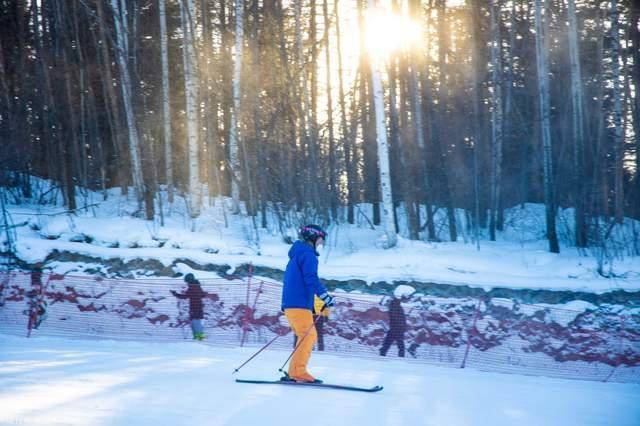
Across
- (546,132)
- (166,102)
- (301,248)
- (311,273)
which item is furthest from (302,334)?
(166,102)

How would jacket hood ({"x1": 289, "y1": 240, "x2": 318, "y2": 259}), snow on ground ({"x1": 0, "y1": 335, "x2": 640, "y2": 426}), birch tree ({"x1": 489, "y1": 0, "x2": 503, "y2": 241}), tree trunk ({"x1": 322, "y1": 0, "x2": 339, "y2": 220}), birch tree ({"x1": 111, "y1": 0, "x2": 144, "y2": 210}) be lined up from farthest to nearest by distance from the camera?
tree trunk ({"x1": 322, "y1": 0, "x2": 339, "y2": 220})
birch tree ({"x1": 489, "y1": 0, "x2": 503, "y2": 241})
birch tree ({"x1": 111, "y1": 0, "x2": 144, "y2": 210})
jacket hood ({"x1": 289, "y1": 240, "x2": 318, "y2": 259})
snow on ground ({"x1": 0, "y1": 335, "x2": 640, "y2": 426})

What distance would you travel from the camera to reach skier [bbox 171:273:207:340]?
11.7 meters

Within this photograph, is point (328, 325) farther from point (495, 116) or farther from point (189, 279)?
point (495, 116)

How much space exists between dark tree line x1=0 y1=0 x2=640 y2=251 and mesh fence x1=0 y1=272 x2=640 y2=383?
6394 mm

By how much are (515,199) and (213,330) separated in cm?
1979

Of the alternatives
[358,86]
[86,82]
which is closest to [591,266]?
[358,86]

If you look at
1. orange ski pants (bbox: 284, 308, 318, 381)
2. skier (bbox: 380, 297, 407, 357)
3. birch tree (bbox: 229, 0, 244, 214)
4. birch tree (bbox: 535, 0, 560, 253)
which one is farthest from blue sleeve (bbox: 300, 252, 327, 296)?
birch tree (bbox: 535, 0, 560, 253)

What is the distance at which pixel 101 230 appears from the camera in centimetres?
1789

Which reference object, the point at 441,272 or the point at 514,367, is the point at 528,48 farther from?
the point at 514,367

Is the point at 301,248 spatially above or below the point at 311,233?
below

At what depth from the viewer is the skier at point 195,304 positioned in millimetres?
11691

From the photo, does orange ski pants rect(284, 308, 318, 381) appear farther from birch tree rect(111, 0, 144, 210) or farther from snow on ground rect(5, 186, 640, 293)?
birch tree rect(111, 0, 144, 210)

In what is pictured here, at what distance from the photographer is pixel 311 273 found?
24.3 feet

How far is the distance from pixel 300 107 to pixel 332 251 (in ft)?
19.1
